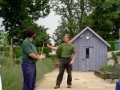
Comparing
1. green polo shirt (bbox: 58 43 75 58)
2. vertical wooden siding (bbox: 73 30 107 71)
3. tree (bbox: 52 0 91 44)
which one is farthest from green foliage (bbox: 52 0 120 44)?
green polo shirt (bbox: 58 43 75 58)

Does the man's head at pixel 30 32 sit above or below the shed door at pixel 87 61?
above

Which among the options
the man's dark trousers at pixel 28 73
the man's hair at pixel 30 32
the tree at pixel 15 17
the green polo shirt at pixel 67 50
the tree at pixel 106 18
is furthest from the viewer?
the tree at pixel 106 18

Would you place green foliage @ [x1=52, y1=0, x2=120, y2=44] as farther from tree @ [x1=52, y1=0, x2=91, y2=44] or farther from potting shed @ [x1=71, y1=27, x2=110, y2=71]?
potting shed @ [x1=71, y1=27, x2=110, y2=71]

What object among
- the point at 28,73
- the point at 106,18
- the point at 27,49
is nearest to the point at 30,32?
the point at 27,49

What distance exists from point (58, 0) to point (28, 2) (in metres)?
8.84

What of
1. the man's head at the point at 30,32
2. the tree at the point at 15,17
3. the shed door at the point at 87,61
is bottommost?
the shed door at the point at 87,61

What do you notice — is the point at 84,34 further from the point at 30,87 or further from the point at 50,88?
the point at 30,87

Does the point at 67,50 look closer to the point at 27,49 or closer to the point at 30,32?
the point at 30,32

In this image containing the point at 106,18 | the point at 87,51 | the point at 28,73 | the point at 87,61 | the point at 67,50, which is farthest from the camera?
the point at 106,18

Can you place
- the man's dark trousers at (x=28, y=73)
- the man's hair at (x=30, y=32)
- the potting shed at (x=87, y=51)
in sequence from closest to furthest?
1. the man's dark trousers at (x=28, y=73)
2. the man's hair at (x=30, y=32)
3. the potting shed at (x=87, y=51)

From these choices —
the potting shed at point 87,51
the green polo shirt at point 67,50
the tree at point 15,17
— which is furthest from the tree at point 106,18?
the green polo shirt at point 67,50

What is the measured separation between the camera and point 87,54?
2823cm

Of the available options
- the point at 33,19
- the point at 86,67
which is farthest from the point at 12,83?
the point at 33,19

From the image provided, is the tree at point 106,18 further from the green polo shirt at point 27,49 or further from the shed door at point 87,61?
the green polo shirt at point 27,49
